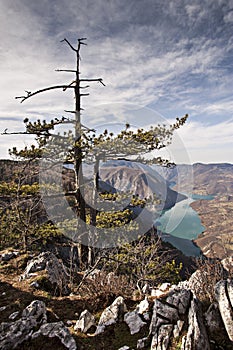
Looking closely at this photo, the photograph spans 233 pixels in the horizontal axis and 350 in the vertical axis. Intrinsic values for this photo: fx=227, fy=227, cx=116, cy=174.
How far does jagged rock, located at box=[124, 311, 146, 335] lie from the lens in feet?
15.9

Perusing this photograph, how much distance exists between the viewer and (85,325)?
198 inches

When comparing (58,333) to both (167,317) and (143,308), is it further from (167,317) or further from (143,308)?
(167,317)

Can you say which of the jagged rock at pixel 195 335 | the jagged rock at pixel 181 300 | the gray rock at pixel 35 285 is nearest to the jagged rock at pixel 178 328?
the jagged rock at pixel 195 335

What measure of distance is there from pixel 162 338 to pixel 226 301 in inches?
59.2

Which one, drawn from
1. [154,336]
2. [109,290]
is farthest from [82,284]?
[154,336]

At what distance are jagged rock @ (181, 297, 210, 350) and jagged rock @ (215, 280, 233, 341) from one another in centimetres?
45

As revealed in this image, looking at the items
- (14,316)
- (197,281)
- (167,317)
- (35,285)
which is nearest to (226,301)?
(167,317)

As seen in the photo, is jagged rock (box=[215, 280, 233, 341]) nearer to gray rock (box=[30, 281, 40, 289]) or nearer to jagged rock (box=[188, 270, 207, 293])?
jagged rock (box=[188, 270, 207, 293])

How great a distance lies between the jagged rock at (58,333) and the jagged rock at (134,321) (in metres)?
1.23

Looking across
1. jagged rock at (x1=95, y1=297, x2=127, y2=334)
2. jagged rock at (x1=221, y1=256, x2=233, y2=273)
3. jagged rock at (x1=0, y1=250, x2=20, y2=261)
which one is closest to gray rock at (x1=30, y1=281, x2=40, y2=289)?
jagged rock at (x1=95, y1=297, x2=127, y2=334)

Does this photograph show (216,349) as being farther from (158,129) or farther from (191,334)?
(158,129)

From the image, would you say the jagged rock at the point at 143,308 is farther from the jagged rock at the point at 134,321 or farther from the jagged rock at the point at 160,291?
the jagged rock at the point at 160,291

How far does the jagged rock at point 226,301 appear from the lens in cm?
433

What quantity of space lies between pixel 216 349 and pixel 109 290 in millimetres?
2949
